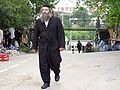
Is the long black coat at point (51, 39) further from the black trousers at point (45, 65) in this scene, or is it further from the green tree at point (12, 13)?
the green tree at point (12, 13)

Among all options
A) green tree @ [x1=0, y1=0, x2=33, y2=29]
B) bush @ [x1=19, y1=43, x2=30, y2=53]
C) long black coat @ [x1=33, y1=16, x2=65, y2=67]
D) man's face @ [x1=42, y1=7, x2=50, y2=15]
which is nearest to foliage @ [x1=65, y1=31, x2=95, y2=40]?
bush @ [x1=19, y1=43, x2=30, y2=53]

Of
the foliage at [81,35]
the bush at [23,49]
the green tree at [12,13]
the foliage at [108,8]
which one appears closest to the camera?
the foliage at [108,8]

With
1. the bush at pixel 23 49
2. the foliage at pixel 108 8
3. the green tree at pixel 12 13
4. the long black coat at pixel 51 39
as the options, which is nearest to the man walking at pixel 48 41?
the long black coat at pixel 51 39

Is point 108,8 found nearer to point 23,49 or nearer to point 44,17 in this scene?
point 44,17

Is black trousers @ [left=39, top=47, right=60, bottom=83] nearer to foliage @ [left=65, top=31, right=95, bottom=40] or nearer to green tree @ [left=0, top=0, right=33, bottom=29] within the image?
green tree @ [left=0, top=0, right=33, bottom=29]

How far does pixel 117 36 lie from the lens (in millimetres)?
40344

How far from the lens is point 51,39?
8.79 meters

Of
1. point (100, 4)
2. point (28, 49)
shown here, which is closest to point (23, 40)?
point (28, 49)

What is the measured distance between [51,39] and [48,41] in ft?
0.28

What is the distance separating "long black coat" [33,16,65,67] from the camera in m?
8.75

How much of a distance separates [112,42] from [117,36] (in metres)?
1.85

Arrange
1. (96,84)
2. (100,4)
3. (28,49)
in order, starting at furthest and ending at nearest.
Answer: (28,49), (100,4), (96,84)

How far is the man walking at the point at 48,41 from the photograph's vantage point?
8727mm

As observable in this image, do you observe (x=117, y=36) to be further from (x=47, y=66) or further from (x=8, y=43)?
(x=47, y=66)
